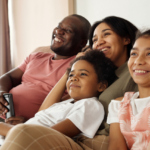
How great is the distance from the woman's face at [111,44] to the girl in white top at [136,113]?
0.35 meters

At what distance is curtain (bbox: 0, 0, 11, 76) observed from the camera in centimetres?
387

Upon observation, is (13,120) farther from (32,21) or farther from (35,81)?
(32,21)

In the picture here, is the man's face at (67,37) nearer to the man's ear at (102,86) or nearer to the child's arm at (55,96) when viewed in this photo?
the child's arm at (55,96)

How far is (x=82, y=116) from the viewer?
103cm

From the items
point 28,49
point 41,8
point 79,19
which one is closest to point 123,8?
point 79,19

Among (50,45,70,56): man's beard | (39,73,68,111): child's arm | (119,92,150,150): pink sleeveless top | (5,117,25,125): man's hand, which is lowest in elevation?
(5,117,25,125): man's hand

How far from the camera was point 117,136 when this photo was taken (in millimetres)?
906

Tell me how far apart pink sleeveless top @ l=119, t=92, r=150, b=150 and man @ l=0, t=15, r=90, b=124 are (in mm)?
839

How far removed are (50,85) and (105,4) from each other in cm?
103

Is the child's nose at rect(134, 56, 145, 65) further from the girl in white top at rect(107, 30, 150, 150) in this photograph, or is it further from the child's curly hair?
the child's curly hair

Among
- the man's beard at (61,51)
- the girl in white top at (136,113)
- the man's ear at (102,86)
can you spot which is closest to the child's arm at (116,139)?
the girl in white top at (136,113)

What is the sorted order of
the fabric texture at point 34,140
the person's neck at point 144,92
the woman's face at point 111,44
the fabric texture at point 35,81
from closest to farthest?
the fabric texture at point 34,140
the person's neck at point 144,92
the woman's face at point 111,44
the fabric texture at point 35,81

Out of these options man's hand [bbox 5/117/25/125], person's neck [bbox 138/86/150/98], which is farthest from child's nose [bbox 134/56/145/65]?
man's hand [bbox 5/117/25/125]

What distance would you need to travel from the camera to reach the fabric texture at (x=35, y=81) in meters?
1.58
